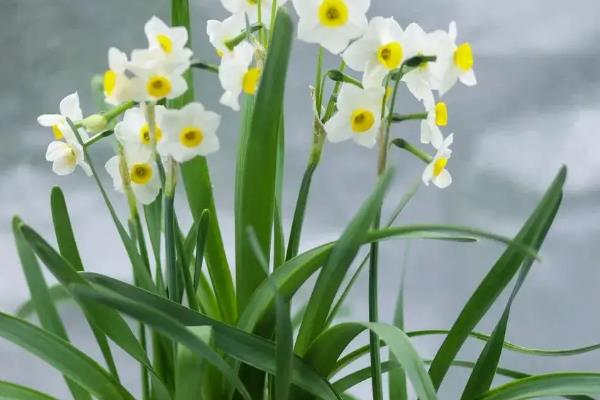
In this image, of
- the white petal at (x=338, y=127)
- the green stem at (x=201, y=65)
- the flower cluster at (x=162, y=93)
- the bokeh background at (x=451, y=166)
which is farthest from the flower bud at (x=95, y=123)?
the bokeh background at (x=451, y=166)

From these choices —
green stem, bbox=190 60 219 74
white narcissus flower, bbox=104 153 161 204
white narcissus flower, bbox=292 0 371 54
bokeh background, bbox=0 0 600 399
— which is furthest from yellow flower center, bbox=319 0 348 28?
bokeh background, bbox=0 0 600 399

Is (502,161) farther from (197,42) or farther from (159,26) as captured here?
(159,26)

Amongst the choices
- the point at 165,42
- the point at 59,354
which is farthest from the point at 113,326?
the point at 165,42

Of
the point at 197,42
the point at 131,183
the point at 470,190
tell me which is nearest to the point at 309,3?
the point at 131,183

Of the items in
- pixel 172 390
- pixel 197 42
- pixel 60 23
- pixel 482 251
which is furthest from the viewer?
pixel 60 23

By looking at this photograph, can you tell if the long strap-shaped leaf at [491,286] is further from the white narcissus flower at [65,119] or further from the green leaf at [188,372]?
the white narcissus flower at [65,119]

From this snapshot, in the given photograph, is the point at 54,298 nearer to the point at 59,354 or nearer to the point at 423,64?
the point at 59,354
